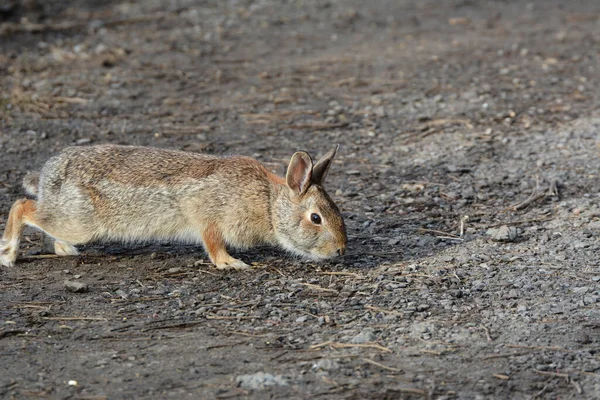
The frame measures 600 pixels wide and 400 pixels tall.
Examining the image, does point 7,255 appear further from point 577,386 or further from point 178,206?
point 577,386

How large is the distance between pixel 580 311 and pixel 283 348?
1807 millimetres

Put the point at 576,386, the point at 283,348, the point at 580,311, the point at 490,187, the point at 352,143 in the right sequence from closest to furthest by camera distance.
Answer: the point at 576,386 → the point at 283,348 → the point at 580,311 → the point at 490,187 → the point at 352,143

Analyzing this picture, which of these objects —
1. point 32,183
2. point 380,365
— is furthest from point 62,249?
point 380,365

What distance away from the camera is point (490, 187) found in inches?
299

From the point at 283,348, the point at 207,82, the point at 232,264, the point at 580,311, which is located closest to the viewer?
the point at 283,348

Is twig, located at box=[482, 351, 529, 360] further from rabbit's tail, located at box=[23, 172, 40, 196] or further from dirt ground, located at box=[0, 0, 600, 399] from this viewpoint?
rabbit's tail, located at box=[23, 172, 40, 196]

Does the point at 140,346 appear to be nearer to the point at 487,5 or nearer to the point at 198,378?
the point at 198,378

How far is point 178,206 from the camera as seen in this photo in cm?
609

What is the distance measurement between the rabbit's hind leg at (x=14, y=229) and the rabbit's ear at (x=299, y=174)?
1.79m

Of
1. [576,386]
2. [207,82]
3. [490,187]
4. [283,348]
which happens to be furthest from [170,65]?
[576,386]

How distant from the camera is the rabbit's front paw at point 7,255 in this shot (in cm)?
602

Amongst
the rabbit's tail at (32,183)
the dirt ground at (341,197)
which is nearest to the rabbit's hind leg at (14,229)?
the dirt ground at (341,197)

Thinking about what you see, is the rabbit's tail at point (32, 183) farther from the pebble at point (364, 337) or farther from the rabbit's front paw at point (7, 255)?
the pebble at point (364, 337)

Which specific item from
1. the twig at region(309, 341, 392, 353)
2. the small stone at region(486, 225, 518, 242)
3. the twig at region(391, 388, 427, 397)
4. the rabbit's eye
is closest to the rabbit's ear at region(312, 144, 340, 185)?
the rabbit's eye
